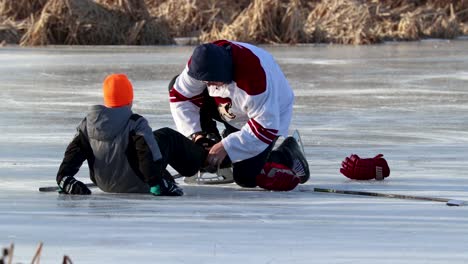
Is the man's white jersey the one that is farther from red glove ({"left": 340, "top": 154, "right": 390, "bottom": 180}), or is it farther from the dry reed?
the dry reed

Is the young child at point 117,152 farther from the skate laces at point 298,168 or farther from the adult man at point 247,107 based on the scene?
the skate laces at point 298,168

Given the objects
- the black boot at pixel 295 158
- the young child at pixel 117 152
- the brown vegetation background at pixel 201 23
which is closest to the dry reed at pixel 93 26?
the brown vegetation background at pixel 201 23

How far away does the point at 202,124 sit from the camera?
6613 millimetres

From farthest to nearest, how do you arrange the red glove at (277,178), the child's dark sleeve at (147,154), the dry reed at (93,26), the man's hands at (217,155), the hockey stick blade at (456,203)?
the dry reed at (93,26), the man's hands at (217,155), the red glove at (277,178), the child's dark sleeve at (147,154), the hockey stick blade at (456,203)

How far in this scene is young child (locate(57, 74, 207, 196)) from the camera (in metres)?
5.71

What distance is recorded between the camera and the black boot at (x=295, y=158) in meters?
6.27

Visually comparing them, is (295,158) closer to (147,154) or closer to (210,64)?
(210,64)

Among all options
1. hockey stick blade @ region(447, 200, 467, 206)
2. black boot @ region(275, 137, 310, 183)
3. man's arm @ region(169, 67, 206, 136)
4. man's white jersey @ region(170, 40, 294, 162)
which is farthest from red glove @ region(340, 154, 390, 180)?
hockey stick blade @ region(447, 200, 467, 206)

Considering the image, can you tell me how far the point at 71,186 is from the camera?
571cm

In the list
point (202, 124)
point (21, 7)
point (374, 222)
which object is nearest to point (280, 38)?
point (21, 7)

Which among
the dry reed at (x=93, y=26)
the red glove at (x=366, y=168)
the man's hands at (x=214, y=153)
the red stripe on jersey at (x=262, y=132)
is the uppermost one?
the red stripe on jersey at (x=262, y=132)

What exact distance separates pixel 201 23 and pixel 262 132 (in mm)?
18784

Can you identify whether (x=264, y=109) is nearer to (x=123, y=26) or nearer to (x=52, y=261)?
(x=52, y=261)

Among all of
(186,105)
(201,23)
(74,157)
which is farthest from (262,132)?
(201,23)
